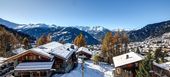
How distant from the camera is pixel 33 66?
57.9 metres

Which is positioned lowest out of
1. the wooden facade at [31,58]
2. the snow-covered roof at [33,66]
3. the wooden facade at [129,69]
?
the wooden facade at [129,69]

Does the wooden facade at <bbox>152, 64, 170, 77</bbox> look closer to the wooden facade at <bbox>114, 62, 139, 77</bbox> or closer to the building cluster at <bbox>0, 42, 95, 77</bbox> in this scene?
the wooden facade at <bbox>114, 62, 139, 77</bbox>

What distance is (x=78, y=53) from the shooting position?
104188 millimetres

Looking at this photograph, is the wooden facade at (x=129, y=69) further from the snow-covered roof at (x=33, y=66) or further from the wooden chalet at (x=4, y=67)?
the wooden chalet at (x=4, y=67)

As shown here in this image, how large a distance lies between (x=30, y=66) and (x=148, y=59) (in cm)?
2502

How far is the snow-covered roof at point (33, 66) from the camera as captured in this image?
56.7 m

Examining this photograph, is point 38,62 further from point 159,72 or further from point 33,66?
point 159,72

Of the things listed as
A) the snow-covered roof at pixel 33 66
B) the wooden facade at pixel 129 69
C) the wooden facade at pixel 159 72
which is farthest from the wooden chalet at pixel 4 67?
the wooden facade at pixel 159 72

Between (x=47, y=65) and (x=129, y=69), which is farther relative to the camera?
(x=129, y=69)

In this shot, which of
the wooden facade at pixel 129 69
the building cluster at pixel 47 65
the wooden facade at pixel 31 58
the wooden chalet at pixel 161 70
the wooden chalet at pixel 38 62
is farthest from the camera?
the wooden facade at pixel 129 69

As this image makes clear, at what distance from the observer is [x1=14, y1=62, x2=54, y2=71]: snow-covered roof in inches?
2233

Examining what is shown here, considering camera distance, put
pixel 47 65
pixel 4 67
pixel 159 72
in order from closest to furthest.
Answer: pixel 159 72
pixel 47 65
pixel 4 67

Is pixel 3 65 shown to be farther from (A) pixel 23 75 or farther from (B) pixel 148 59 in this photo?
(B) pixel 148 59

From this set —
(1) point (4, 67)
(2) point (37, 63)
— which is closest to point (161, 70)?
(2) point (37, 63)
